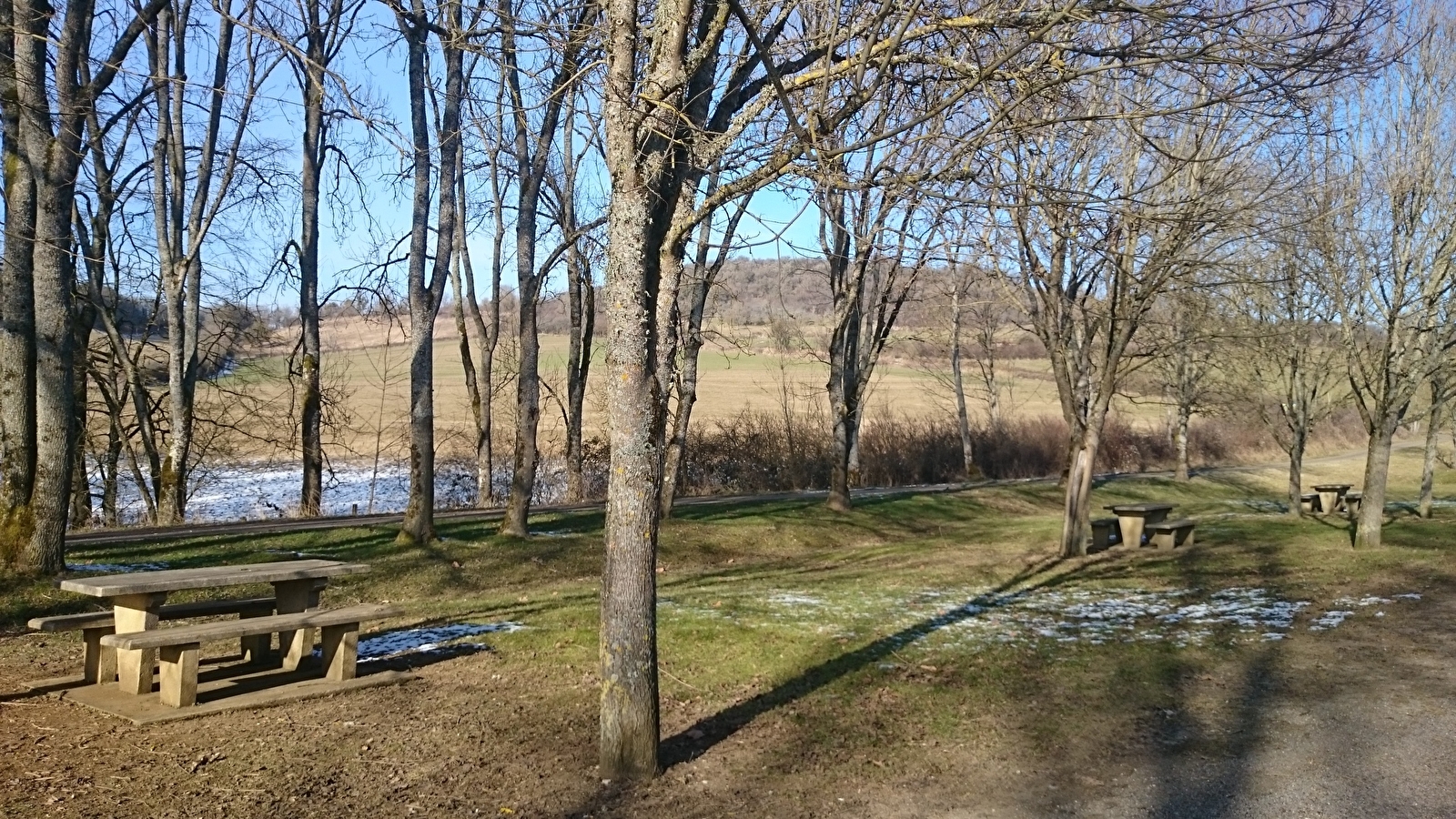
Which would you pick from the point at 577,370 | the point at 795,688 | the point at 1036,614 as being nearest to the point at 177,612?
the point at 795,688

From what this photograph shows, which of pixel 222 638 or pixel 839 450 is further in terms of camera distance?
pixel 839 450

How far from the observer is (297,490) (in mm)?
28531

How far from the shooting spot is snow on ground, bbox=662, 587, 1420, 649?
946cm

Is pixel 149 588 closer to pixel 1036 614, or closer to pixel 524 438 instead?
pixel 1036 614

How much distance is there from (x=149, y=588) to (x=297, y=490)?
914 inches

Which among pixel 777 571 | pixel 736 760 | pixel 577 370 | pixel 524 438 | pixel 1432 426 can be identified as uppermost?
pixel 577 370

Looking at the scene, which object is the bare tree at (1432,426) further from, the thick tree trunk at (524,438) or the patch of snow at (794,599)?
the thick tree trunk at (524,438)

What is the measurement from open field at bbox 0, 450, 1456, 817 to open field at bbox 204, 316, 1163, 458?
1121cm

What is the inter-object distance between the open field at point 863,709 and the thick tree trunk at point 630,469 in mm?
580

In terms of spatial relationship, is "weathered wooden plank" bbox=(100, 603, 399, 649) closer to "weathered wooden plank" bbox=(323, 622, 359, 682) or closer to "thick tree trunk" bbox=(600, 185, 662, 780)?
"weathered wooden plank" bbox=(323, 622, 359, 682)

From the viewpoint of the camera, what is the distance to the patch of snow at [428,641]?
28.0 feet

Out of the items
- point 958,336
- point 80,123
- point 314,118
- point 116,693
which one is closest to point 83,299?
point 314,118

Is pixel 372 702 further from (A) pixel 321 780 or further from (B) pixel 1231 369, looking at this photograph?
(B) pixel 1231 369

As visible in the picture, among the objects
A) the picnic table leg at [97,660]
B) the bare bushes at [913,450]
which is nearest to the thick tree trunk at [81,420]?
the bare bushes at [913,450]
